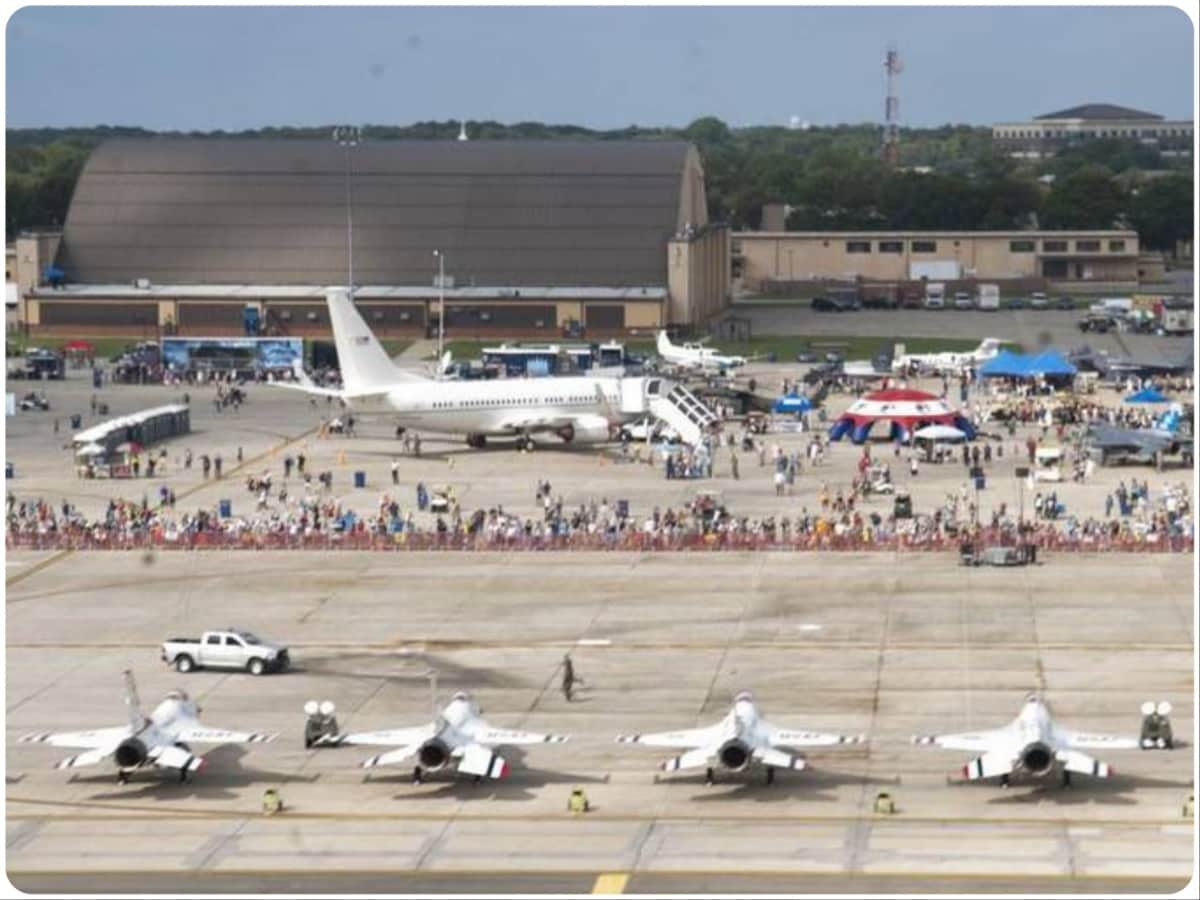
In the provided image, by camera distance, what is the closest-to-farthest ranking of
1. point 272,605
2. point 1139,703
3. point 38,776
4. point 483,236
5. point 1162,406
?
1. point 38,776
2. point 1139,703
3. point 272,605
4. point 1162,406
5. point 483,236

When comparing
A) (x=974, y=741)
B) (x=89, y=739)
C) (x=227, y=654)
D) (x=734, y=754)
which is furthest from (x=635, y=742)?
(x=227, y=654)

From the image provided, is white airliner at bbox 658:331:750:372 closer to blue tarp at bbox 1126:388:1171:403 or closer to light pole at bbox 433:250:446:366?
light pole at bbox 433:250:446:366

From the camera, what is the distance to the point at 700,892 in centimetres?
4734

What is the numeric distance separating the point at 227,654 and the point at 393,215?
11860 centimetres

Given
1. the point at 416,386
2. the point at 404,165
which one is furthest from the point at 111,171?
the point at 416,386

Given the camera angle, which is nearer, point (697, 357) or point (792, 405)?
point (792, 405)

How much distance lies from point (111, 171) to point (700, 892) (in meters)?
150

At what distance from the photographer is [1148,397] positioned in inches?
5128

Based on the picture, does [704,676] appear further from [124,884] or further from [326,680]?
[124,884]

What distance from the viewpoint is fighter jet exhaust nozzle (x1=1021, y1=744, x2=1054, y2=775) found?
5356 centimetres

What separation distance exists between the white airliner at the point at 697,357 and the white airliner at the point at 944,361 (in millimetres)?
8796

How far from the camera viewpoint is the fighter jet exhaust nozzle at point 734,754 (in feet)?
179

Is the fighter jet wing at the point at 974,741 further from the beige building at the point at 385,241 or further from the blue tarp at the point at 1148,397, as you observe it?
the beige building at the point at 385,241

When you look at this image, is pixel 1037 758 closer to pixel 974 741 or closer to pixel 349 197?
pixel 974 741
